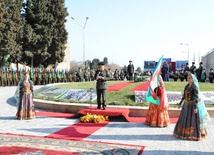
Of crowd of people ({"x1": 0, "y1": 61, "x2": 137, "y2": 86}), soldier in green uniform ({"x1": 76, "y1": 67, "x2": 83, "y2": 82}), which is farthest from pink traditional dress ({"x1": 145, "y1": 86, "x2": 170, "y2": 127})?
soldier in green uniform ({"x1": 76, "y1": 67, "x2": 83, "y2": 82})

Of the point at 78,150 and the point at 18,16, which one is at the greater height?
the point at 18,16

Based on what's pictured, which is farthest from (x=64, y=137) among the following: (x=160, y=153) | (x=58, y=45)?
(x=58, y=45)

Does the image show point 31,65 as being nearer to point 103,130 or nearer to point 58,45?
point 58,45

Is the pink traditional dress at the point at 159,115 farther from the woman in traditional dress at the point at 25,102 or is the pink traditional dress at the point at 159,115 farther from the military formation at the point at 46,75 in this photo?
the military formation at the point at 46,75

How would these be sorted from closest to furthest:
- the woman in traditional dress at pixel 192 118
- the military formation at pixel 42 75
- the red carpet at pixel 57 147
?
the red carpet at pixel 57 147 < the woman in traditional dress at pixel 192 118 < the military formation at pixel 42 75

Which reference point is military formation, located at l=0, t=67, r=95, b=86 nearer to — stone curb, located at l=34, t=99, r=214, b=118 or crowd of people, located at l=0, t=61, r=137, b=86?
crowd of people, located at l=0, t=61, r=137, b=86

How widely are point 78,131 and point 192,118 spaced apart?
135 inches

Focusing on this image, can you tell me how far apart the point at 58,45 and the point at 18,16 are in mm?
7012

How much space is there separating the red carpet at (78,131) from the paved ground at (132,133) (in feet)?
0.79

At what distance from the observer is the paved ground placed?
676 centimetres

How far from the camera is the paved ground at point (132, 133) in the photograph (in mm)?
6762

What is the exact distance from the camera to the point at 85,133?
27.7ft

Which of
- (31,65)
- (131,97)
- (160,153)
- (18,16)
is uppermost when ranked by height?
(18,16)

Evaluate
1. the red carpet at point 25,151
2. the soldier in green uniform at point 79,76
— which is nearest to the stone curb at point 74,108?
the red carpet at point 25,151
